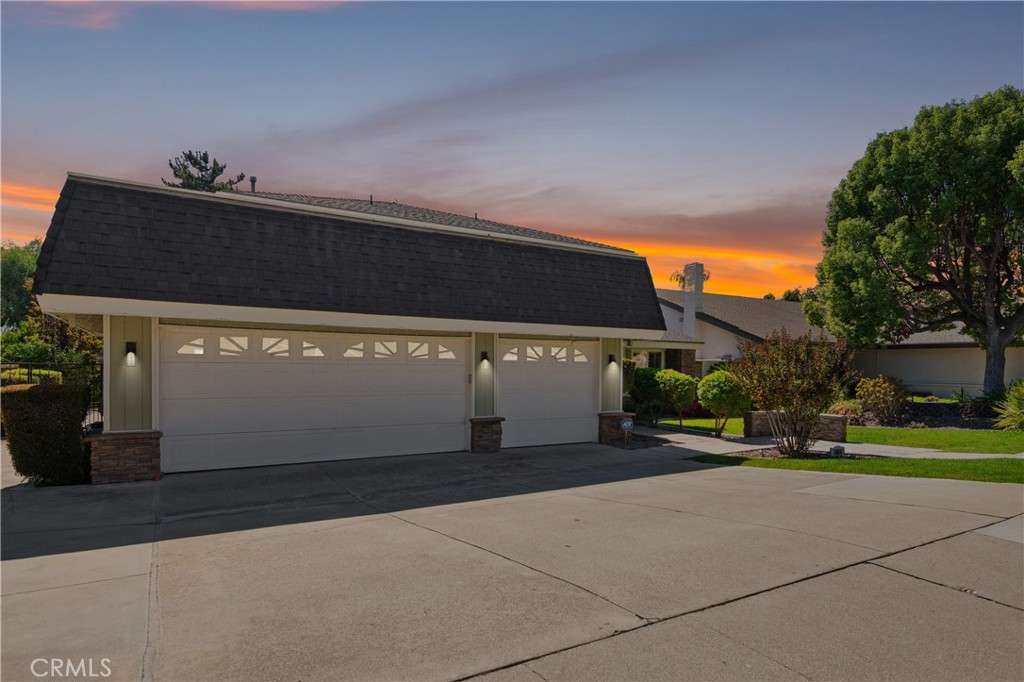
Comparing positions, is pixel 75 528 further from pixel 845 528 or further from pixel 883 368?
pixel 883 368

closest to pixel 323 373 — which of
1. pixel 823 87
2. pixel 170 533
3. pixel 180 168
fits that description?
pixel 170 533

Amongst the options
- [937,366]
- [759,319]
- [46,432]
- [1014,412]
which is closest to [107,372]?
[46,432]

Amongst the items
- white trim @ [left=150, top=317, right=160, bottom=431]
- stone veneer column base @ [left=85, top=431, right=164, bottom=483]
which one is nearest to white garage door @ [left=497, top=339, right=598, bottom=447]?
white trim @ [left=150, top=317, right=160, bottom=431]

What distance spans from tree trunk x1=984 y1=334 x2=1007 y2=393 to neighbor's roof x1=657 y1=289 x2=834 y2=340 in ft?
20.5

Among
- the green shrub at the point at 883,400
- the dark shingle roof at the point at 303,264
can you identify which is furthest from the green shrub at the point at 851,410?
the dark shingle roof at the point at 303,264

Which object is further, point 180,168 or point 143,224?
point 180,168

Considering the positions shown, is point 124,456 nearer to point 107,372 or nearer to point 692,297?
point 107,372

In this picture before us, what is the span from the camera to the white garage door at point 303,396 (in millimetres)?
10953

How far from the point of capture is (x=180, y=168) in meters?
41.1

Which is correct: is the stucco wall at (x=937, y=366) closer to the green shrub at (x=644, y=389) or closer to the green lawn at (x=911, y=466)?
the green shrub at (x=644, y=389)

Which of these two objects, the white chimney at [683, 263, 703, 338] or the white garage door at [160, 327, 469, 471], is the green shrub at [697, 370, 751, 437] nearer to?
the white garage door at [160, 327, 469, 471]

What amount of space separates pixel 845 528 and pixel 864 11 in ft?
32.2

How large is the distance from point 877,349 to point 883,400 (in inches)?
386

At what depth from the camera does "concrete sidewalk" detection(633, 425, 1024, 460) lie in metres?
13.9
